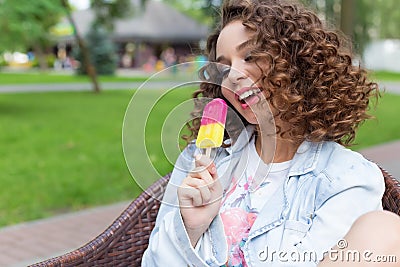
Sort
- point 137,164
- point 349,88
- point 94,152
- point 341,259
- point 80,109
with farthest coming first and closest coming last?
point 80,109, point 94,152, point 349,88, point 137,164, point 341,259

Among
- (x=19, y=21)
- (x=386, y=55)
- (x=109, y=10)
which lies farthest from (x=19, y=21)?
(x=386, y=55)

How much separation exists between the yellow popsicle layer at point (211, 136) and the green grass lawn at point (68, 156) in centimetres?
10

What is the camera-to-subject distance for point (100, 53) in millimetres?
26578

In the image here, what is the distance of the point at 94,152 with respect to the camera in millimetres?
6824

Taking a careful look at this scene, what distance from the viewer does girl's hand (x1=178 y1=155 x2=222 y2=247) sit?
1377 mm

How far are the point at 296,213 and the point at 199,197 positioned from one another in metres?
0.26

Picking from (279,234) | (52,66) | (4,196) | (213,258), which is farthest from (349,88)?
(52,66)

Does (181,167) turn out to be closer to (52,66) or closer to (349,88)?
(349,88)

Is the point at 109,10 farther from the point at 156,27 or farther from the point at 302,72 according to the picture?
the point at 156,27

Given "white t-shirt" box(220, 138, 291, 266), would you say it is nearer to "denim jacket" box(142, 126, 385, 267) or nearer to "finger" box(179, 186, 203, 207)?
"denim jacket" box(142, 126, 385, 267)

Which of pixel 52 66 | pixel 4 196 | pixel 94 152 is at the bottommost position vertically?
pixel 52 66

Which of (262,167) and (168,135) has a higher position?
(168,135)

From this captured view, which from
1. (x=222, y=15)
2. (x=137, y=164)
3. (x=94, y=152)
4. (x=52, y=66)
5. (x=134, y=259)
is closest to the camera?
(x=137, y=164)

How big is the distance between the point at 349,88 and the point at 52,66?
40.9 m
